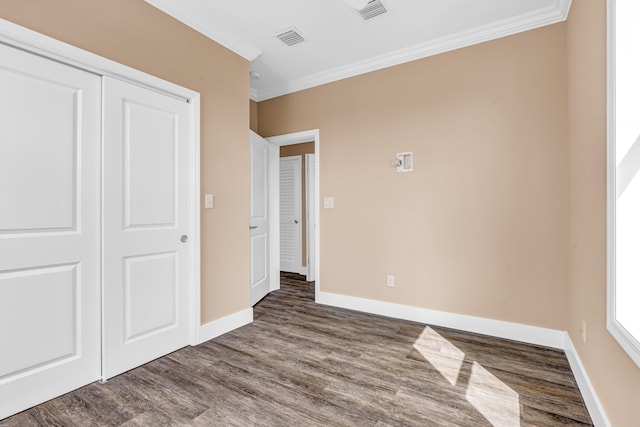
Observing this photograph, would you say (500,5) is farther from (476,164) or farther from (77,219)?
(77,219)

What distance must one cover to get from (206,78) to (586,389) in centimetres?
351

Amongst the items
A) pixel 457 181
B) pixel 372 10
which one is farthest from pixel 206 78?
pixel 457 181

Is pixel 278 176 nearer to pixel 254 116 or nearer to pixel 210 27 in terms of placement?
pixel 254 116

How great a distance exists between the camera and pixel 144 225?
228 centimetres

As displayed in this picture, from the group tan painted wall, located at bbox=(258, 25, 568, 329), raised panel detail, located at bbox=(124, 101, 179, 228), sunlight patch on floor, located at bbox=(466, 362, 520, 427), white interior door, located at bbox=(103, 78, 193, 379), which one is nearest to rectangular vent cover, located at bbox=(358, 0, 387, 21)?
tan painted wall, located at bbox=(258, 25, 568, 329)

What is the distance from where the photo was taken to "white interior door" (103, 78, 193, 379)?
2.08 metres

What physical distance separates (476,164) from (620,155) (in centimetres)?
152

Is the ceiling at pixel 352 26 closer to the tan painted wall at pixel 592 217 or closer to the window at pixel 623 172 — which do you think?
the tan painted wall at pixel 592 217

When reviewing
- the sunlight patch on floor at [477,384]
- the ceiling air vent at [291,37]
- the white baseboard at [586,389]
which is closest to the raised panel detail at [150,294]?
the sunlight patch on floor at [477,384]

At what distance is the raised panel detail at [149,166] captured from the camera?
2186 millimetres

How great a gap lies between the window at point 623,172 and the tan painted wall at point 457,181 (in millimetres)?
1264

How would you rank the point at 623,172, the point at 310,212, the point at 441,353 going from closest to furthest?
the point at 623,172
the point at 441,353
the point at 310,212

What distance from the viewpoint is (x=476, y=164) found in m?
2.85

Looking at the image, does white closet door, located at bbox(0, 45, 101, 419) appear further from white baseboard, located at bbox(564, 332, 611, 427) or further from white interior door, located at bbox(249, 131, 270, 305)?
white baseboard, located at bbox(564, 332, 611, 427)
